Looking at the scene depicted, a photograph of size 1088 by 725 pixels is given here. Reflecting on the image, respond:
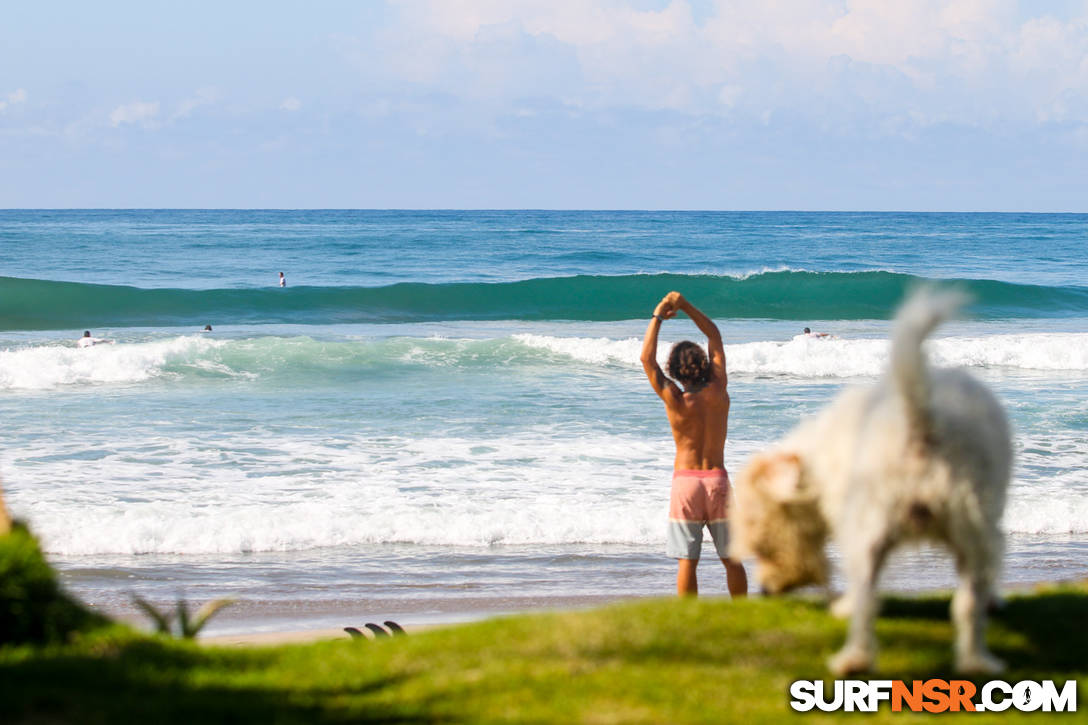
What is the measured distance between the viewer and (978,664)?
360 centimetres

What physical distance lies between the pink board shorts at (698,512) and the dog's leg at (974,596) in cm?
257

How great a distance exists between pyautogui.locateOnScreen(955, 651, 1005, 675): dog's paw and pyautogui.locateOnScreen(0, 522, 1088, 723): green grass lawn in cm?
7

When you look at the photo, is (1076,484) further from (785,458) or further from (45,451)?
(45,451)

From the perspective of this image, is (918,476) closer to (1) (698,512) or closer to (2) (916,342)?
(2) (916,342)

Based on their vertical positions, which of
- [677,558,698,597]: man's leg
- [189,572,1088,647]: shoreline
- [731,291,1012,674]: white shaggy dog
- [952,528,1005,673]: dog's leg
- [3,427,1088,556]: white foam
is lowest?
[189,572,1088,647]: shoreline

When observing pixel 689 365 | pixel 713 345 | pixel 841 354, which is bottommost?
pixel 841 354

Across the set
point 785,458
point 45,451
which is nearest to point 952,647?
point 785,458

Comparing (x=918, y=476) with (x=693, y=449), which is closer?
(x=918, y=476)

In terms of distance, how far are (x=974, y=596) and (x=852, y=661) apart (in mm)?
468

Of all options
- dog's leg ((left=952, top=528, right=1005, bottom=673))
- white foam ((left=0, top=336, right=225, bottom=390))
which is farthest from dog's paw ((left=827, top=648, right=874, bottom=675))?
white foam ((left=0, top=336, right=225, bottom=390))

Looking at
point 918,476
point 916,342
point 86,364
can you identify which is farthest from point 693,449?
point 86,364

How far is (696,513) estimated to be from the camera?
20.3 feet

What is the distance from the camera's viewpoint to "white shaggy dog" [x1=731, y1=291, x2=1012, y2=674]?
3299 millimetres

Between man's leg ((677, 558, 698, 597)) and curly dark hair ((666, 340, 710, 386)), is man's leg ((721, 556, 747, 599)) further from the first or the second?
curly dark hair ((666, 340, 710, 386))
